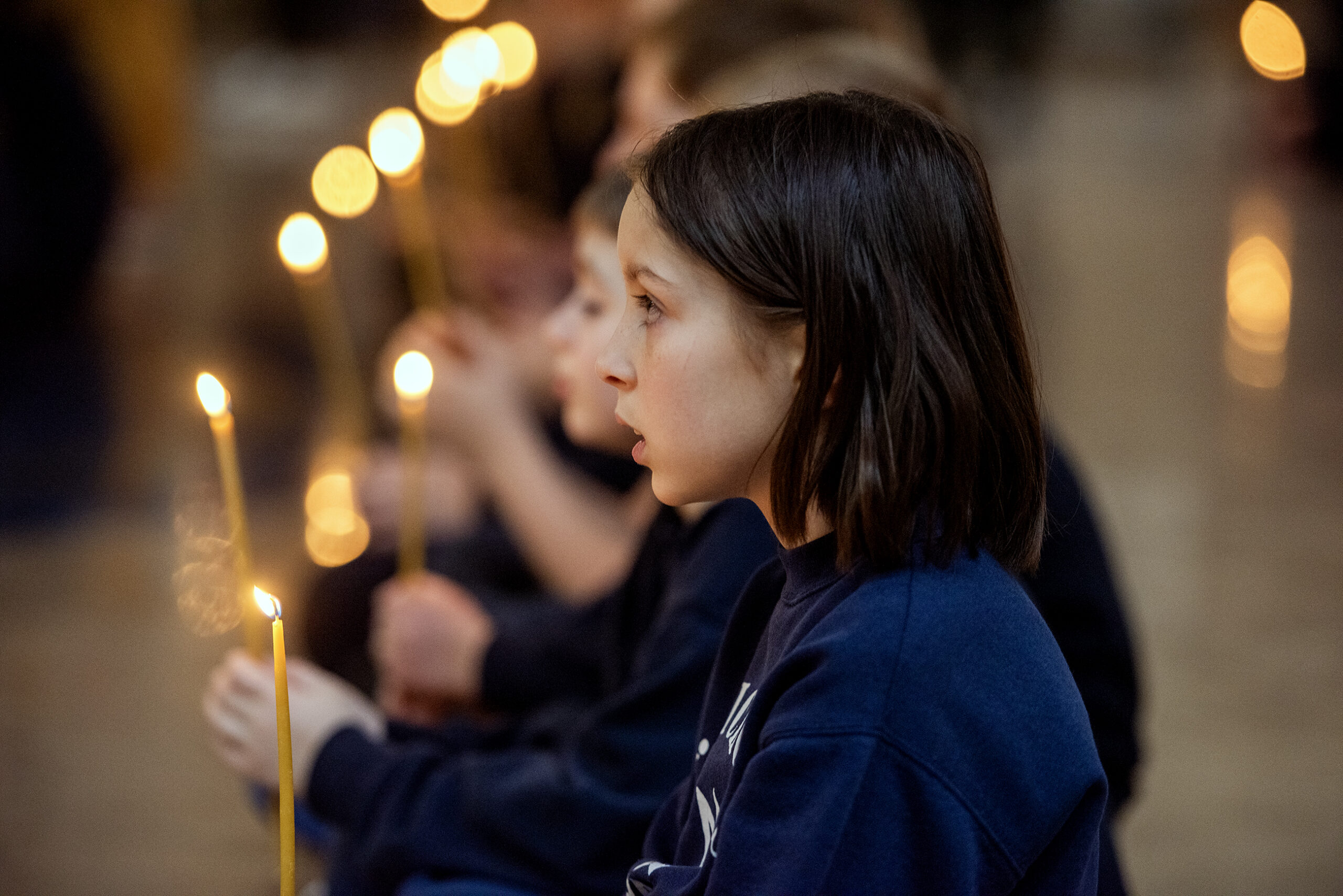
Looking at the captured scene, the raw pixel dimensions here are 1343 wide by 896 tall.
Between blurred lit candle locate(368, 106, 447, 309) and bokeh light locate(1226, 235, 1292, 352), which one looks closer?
blurred lit candle locate(368, 106, 447, 309)

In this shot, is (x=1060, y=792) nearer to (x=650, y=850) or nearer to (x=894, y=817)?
(x=894, y=817)

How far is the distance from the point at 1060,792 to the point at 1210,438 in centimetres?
243

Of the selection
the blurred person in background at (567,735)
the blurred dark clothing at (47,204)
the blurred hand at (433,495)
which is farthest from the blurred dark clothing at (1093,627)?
the blurred dark clothing at (47,204)

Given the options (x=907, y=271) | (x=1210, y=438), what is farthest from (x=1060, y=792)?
(x=1210, y=438)

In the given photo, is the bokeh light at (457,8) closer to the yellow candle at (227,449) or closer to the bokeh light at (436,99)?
the bokeh light at (436,99)

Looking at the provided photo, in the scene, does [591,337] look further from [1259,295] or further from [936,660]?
[1259,295]

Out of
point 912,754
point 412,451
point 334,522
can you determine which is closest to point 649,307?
point 912,754

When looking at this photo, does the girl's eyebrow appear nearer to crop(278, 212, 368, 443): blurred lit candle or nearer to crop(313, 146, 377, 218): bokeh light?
crop(278, 212, 368, 443): blurred lit candle

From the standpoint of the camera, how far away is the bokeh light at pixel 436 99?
67.4 inches

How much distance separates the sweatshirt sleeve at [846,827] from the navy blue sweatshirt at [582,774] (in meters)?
0.29

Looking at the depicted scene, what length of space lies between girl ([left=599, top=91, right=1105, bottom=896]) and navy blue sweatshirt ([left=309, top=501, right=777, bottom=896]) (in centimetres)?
23

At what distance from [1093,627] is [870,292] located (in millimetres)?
496

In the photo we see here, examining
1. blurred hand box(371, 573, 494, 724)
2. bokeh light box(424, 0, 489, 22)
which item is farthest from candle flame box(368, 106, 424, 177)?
bokeh light box(424, 0, 489, 22)

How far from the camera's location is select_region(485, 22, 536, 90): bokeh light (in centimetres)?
194
